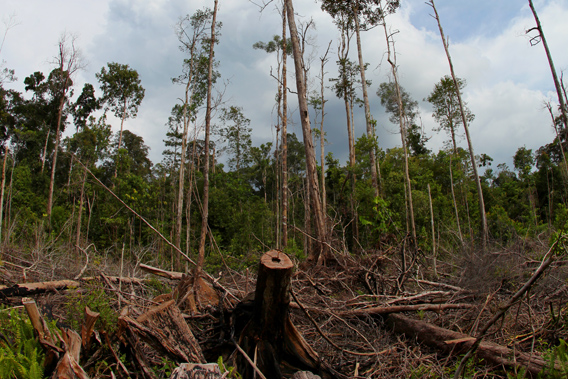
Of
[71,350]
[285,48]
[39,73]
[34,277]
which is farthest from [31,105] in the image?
[71,350]

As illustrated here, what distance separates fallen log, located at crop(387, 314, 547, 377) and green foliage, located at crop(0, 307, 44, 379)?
307 cm

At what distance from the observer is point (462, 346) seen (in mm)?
2900

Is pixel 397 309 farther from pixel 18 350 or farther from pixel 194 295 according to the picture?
pixel 18 350

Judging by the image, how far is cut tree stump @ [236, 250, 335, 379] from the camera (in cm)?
244

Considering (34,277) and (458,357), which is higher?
(34,277)

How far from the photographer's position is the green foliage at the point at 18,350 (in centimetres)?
226

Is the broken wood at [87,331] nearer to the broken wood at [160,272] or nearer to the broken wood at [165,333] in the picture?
the broken wood at [165,333]

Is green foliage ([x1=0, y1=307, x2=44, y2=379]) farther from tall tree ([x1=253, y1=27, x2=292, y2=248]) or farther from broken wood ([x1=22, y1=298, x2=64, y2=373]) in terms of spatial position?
tall tree ([x1=253, y1=27, x2=292, y2=248])

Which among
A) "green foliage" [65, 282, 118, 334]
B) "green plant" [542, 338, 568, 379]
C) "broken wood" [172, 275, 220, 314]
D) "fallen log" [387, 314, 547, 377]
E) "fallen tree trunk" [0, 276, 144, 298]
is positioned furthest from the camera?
"fallen tree trunk" [0, 276, 144, 298]

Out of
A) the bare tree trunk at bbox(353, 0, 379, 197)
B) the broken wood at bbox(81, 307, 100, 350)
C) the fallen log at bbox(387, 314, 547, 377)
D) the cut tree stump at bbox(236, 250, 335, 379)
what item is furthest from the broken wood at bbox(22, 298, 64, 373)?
the bare tree trunk at bbox(353, 0, 379, 197)

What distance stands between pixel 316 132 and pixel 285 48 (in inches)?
250

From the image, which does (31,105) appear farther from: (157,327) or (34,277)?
(157,327)

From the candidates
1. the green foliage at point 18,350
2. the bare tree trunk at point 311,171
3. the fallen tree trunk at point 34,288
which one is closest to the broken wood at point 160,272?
the fallen tree trunk at point 34,288

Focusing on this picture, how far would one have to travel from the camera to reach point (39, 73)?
2366cm
